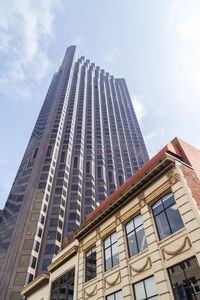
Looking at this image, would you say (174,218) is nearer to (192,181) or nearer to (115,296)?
(192,181)

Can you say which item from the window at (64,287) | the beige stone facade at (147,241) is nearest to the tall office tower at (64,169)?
the window at (64,287)

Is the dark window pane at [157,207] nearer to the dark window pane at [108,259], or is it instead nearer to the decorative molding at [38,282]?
the dark window pane at [108,259]

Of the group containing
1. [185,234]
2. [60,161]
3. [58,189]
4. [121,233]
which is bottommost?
[185,234]

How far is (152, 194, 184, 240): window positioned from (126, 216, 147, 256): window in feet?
4.30

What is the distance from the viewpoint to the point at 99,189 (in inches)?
3029

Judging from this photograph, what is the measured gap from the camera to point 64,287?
1803cm

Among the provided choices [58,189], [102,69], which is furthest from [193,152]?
Answer: [102,69]

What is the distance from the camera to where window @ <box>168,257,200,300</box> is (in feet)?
30.6

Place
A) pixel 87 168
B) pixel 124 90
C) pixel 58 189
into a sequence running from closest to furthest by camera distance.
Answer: pixel 58 189 < pixel 87 168 < pixel 124 90

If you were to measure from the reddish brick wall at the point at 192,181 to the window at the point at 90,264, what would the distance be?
9.34m

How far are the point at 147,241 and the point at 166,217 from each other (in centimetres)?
178

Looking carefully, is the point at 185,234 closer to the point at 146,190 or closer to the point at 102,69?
the point at 146,190

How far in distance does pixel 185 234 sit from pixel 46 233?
5241cm

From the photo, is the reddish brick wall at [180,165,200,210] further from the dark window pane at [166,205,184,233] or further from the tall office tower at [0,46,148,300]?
the tall office tower at [0,46,148,300]
